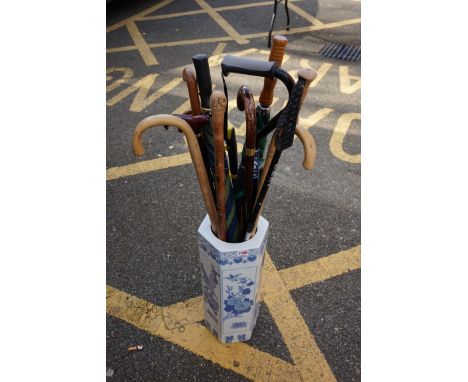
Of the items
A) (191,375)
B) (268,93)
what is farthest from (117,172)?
(268,93)

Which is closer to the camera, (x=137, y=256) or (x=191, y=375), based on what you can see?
(x=191, y=375)

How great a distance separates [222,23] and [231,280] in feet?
17.1

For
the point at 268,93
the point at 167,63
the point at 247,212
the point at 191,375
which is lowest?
the point at 191,375

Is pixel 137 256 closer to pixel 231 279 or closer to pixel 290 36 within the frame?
pixel 231 279

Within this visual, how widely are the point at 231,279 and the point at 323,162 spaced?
183cm

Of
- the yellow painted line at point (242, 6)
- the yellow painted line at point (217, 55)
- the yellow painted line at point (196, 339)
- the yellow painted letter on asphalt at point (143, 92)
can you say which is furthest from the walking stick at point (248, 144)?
the yellow painted line at point (242, 6)

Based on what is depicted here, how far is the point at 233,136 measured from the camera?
1431mm

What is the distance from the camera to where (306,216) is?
8.82 ft

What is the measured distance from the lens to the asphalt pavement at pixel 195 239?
1.92m

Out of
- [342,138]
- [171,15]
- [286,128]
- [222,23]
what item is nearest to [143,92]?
[342,138]

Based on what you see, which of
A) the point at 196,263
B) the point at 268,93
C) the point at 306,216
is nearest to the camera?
the point at 268,93

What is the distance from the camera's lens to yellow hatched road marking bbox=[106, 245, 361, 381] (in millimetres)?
1888

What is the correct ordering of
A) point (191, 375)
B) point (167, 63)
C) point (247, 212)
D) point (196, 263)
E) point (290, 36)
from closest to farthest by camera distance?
1. point (247, 212)
2. point (191, 375)
3. point (196, 263)
4. point (167, 63)
5. point (290, 36)

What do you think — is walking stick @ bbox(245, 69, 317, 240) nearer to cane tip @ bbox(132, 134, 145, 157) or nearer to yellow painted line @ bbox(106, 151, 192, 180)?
cane tip @ bbox(132, 134, 145, 157)
